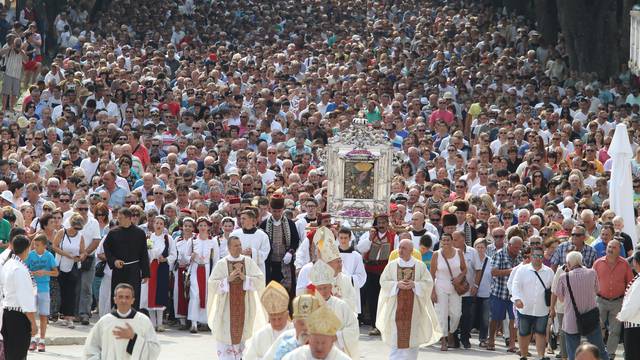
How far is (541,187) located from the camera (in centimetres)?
2538

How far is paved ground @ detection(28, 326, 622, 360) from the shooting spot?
20.7m

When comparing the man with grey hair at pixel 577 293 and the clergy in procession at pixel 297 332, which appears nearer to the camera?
the clergy in procession at pixel 297 332

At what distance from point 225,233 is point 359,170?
98.9 inches

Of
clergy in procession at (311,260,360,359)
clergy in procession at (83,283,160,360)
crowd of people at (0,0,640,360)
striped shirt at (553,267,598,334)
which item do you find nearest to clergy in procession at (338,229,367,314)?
crowd of people at (0,0,640,360)

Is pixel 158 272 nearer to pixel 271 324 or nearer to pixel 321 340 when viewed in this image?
pixel 271 324

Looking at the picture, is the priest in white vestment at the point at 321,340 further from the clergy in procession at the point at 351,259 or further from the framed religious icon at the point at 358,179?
the framed religious icon at the point at 358,179

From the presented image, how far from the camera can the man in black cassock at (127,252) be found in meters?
20.9

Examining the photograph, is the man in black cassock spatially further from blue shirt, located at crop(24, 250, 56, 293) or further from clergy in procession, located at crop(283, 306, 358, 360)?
clergy in procession, located at crop(283, 306, 358, 360)

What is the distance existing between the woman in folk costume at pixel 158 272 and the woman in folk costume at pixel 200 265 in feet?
0.93

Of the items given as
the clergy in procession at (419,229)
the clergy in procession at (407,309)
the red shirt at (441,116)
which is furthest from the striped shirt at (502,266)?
the red shirt at (441,116)

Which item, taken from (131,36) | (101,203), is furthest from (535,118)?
(131,36)

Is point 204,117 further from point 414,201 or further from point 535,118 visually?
point 414,201

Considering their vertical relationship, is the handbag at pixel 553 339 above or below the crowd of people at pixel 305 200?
below

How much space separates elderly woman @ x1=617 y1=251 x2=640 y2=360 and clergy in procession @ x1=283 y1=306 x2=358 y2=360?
6.26 metres
